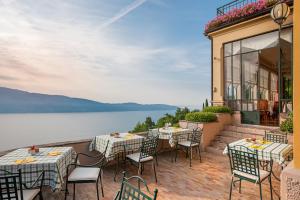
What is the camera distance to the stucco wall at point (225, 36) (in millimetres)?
8070

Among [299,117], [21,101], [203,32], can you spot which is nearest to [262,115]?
[203,32]

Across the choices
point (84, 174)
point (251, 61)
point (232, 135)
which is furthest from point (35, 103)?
point (251, 61)

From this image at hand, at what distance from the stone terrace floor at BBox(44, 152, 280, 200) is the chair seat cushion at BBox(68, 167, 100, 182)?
0.54m

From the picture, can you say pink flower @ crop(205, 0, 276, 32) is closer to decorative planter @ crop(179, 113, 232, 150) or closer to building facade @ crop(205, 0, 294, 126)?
building facade @ crop(205, 0, 294, 126)

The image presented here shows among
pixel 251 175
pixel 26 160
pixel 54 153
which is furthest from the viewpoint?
pixel 54 153

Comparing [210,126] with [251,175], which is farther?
[210,126]

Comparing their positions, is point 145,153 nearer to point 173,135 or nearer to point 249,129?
point 173,135

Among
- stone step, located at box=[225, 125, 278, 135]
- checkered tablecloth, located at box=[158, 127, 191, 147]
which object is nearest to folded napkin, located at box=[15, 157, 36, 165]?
checkered tablecloth, located at box=[158, 127, 191, 147]

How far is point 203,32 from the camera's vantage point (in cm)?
1039

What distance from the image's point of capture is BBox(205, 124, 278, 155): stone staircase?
675 centimetres

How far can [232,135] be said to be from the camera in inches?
287

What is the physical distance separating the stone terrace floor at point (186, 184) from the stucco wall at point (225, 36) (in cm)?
510

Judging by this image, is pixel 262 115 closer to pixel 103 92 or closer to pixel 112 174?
pixel 112 174

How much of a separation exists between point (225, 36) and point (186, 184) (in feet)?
26.7
